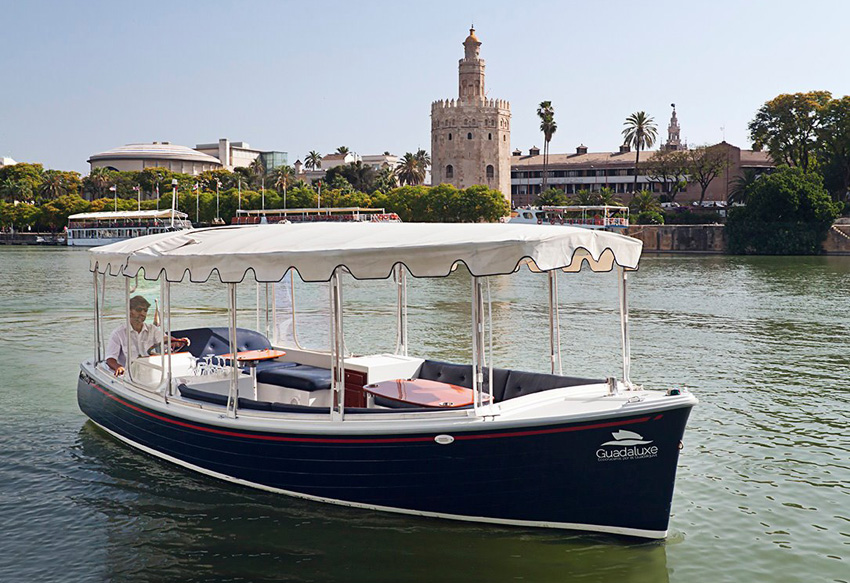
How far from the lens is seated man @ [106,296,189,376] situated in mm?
10875

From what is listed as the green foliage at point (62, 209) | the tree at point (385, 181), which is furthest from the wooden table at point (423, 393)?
the green foliage at point (62, 209)

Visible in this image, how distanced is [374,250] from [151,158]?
16667 centimetres

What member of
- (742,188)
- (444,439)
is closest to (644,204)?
(742,188)

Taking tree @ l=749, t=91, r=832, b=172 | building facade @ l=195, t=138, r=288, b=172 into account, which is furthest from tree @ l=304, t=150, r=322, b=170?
tree @ l=749, t=91, r=832, b=172

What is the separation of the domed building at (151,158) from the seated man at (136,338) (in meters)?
157

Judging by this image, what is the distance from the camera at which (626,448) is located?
7570mm

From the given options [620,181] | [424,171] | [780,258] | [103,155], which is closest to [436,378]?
[780,258]

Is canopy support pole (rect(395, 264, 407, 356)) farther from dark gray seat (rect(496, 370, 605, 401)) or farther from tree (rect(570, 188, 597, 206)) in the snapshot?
tree (rect(570, 188, 597, 206))

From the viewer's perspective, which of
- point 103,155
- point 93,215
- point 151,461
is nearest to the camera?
point 151,461

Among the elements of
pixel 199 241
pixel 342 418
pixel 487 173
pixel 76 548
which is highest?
pixel 487 173

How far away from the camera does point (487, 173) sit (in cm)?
11981

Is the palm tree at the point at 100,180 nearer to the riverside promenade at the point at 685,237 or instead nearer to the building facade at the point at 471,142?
the building facade at the point at 471,142

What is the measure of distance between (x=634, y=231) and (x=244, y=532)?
7935 cm

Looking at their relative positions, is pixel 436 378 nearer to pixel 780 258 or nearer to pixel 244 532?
pixel 244 532
